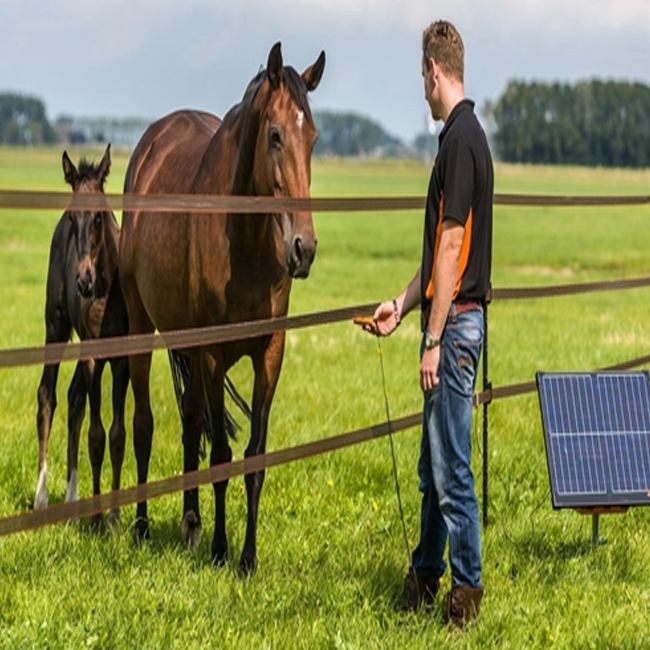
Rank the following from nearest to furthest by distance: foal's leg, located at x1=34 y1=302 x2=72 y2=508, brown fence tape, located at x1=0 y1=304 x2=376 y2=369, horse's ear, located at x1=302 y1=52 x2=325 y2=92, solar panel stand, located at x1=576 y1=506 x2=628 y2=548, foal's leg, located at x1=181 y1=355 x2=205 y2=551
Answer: brown fence tape, located at x1=0 y1=304 x2=376 y2=369 < horse's ear, located at x1=302 y1=52 x2=325 y2=92 < solar panel stand, located at x1=576 y1=506 x2=628 y2=548 < foal's leg, located at x1=181 y1=355 x2=205 y2=551 < foal's leg, located at x1=34 y1=302 x2=72 y2=508

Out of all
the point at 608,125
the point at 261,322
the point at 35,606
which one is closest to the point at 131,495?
the point at 35,606

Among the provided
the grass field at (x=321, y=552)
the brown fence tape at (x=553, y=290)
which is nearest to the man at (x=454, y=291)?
the grass field at (x=321, y=552)

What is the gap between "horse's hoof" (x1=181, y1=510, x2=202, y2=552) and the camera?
5.85m

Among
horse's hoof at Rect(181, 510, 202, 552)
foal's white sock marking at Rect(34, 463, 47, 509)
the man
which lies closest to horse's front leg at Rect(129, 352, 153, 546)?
A: foal's white sock marking at Rect(34, 463, 47, 509)

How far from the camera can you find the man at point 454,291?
411 centimetres

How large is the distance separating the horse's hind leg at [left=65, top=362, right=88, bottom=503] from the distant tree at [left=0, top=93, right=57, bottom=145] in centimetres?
17547

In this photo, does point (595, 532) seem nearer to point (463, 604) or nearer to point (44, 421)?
point (463, 604)

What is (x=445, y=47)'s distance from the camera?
Result: 4.11 metres

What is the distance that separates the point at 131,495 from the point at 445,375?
4.42 ft

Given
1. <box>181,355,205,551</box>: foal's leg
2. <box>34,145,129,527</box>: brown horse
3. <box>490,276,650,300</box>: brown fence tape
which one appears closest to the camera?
<box>490,276,650,300</box>: brown fence tape

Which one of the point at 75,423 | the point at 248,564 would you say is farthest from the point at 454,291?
the point at 75,423

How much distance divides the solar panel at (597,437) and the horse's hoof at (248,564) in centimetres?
151

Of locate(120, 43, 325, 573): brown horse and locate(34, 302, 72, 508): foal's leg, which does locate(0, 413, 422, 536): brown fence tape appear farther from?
locate(34, 302, 72, 508): foal's leg

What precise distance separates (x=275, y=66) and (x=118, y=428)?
2.76m
